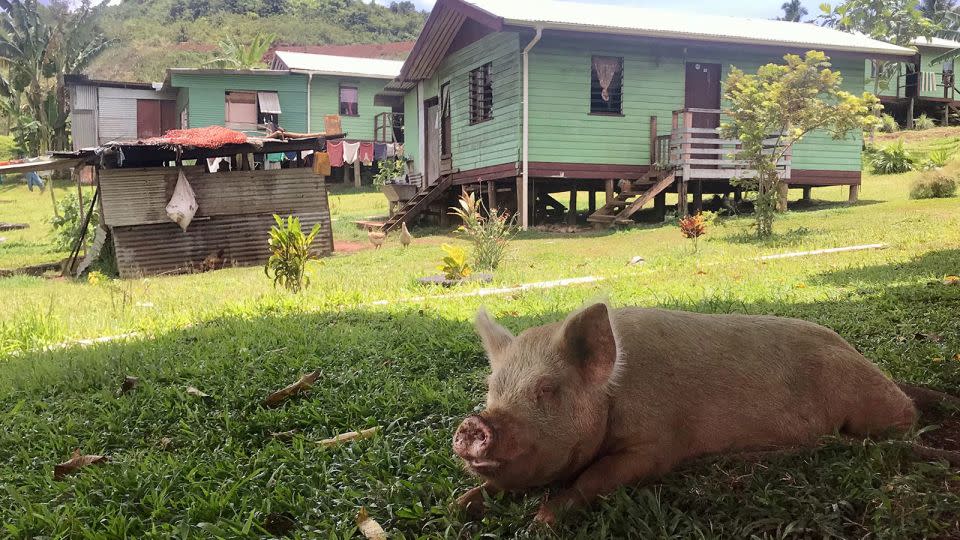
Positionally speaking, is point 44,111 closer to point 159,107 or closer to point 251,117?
point 159,107

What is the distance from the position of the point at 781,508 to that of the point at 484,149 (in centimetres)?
1621

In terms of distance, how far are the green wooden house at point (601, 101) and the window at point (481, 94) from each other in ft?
0.12

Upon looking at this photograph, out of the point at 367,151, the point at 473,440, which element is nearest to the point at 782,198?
the point at 473,440

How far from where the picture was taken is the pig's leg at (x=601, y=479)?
2.18 metres

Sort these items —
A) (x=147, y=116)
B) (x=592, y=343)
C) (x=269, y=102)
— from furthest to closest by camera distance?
(x=147, y=116) < (x=269, y=102) < (x=592, y=343)

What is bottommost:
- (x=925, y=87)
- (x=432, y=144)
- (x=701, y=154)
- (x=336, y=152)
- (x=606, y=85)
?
(x=701, y=154)

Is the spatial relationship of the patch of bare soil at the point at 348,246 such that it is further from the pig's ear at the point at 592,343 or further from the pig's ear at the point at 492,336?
the pig's ear at the point at 592,343

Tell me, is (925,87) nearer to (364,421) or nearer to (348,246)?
(348,246)

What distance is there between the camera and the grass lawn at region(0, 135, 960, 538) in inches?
87.7

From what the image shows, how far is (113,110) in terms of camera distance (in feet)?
100

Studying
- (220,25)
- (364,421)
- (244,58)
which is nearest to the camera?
(364,421)

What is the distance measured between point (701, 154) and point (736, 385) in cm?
1544

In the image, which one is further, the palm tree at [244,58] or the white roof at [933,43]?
the palm tree at [244,58]

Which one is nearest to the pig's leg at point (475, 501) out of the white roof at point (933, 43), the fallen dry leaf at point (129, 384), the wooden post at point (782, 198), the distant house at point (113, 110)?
the fallen dry leaf at point (129, 384)
